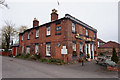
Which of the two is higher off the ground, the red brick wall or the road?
the red brick wall

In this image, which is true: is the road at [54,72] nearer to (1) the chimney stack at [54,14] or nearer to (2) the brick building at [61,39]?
(2) the brick building at [61,39]

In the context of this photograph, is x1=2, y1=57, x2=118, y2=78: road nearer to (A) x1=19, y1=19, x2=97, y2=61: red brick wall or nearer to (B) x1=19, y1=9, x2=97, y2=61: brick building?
(B) x1=19, y1=9, x2=97, y2=61: brick building

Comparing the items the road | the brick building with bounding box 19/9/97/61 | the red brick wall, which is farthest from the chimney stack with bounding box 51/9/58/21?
the road

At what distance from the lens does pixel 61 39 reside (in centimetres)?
1175

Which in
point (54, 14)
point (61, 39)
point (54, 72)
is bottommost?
point (54, 72)

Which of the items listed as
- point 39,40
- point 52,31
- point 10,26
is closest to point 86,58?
point 52,31

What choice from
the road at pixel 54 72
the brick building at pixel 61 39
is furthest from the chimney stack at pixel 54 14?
the road at pixel 54 72

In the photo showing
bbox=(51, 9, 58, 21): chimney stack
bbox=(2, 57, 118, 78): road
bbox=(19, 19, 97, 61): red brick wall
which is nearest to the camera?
bbox=(2, 57, 118, 78): road

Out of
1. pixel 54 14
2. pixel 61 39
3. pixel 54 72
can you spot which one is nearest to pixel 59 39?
→ pixel 61 39

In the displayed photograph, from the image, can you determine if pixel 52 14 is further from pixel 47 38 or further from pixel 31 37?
pixel 31 37

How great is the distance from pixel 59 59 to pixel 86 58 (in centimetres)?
539

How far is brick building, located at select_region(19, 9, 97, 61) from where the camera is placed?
11447 millimetres

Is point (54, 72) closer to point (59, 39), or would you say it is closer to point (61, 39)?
point (61, 39)

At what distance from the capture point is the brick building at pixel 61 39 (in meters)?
11.4
